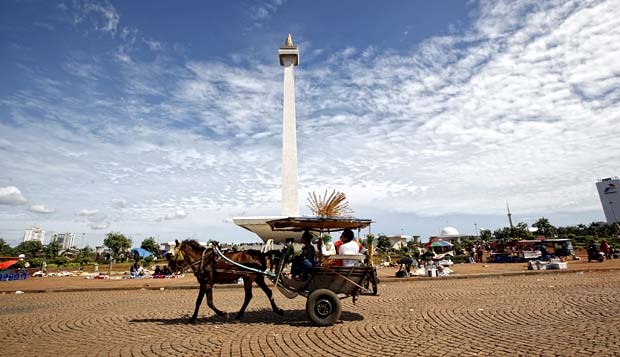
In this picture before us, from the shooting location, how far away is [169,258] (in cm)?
809

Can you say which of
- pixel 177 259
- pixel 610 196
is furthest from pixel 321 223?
pixel 610 196

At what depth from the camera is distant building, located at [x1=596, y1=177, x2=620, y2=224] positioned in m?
147

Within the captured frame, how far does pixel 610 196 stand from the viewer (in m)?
151

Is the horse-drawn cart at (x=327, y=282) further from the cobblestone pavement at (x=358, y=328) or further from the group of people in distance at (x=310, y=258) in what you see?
the cobblestone pavement at (x=358, y=328)

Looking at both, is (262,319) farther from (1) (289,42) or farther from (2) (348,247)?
(1) (289,42)

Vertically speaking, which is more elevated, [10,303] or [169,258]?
[169,258]

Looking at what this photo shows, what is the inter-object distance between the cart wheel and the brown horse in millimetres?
1225

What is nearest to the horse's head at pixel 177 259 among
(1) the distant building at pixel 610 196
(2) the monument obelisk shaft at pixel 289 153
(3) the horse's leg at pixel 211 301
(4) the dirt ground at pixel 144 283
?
(3) the horse's leg at pixel 211 301

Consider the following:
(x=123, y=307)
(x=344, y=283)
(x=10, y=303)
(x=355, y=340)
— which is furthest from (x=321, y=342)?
(x=10, y=303)

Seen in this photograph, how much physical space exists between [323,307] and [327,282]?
1.74ft

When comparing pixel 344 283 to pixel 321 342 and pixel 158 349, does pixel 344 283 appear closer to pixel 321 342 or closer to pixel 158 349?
pixel 321 342

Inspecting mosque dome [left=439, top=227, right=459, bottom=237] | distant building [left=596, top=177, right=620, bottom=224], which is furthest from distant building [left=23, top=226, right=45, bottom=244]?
distant building [left=596, top=177, right=620, bottom=224]

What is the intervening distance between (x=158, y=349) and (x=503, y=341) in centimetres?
543

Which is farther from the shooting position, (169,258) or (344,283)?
(169,258)
